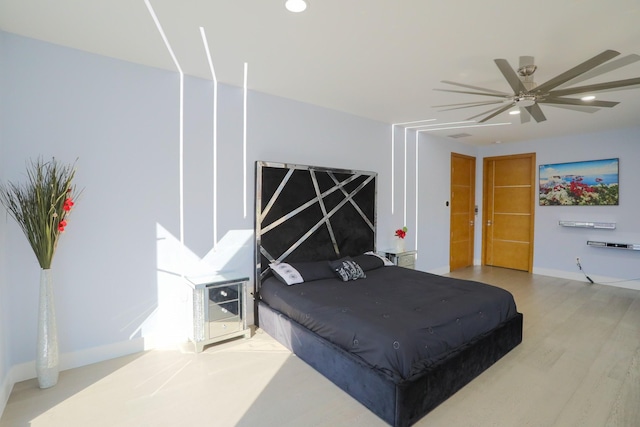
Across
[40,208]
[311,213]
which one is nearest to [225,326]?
[311,213]

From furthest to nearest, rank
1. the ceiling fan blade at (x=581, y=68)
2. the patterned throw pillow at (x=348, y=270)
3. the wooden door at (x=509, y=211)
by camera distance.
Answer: the wooden door at (x=509, y=211), the patterned throw pillow at (x=348, y=270), the ceiling fan blade at (x=581, y=68)

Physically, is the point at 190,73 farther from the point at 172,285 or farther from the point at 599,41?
the point at 599,41

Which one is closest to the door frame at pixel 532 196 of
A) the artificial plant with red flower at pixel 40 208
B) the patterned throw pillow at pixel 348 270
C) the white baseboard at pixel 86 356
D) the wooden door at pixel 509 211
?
the wooden door at pixel 509 211

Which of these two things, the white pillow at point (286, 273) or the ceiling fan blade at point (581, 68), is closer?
the ceiling fan blade at point (581, 68)

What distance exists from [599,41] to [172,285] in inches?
163

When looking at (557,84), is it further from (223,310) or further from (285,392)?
(223,310)

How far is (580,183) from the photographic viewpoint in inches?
217

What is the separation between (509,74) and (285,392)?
280 centimetres

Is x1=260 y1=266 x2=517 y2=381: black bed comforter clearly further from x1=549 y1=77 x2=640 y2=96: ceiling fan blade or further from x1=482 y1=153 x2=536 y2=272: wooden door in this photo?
x1=482 y1=153 x2=536 y2=272: wooden door

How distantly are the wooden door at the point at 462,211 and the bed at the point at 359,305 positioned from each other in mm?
2442

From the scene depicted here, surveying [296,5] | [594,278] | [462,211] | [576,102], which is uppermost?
[296,5]

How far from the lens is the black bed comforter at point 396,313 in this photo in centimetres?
210

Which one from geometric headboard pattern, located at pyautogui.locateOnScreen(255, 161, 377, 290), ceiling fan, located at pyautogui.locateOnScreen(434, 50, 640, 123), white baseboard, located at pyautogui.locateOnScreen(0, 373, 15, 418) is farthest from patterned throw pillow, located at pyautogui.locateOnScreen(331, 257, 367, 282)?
white baseboard, located at pyautogui.locateOnScreen(0, 373, 15, 418)

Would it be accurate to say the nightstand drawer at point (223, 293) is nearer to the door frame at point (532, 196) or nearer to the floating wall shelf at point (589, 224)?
the door frame at point (532, 196)
